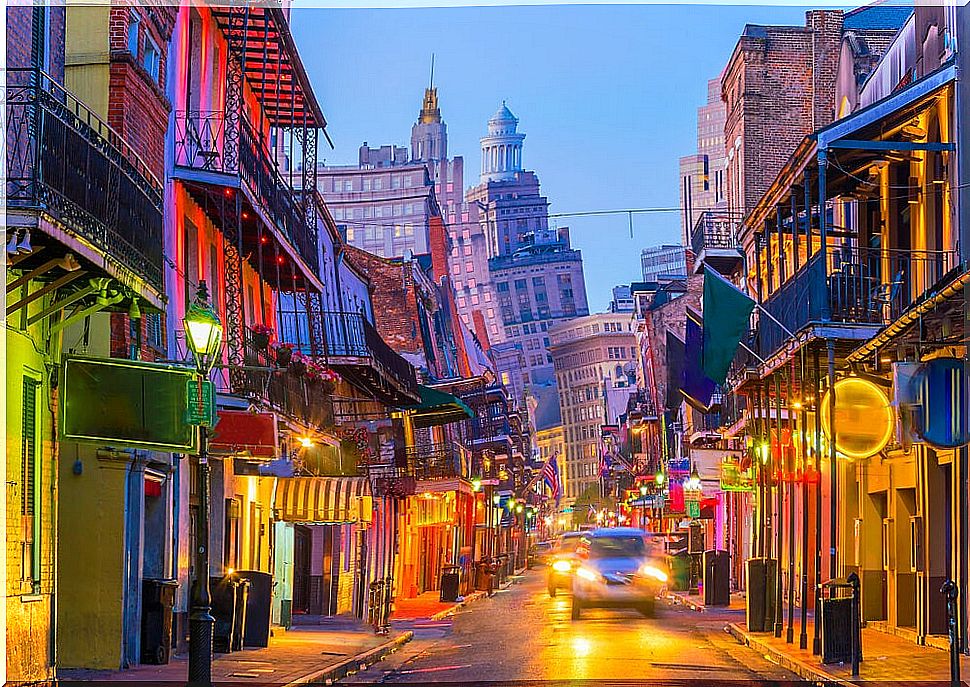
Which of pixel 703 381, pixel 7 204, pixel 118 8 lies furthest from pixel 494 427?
pixel 7 204

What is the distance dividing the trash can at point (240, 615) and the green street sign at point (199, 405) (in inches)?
204

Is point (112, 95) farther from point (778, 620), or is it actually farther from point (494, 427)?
point (494, 427)

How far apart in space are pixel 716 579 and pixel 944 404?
18001mm

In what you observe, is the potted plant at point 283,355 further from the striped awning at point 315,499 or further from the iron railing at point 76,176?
the iron railing at point 76,176

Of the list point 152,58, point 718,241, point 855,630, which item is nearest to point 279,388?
point 152,58

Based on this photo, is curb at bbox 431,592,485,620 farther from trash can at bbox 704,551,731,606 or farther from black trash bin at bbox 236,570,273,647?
black trash bin at bbox 236,570,273,647

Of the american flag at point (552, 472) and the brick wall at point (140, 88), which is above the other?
the brick wall at point (140, 88)

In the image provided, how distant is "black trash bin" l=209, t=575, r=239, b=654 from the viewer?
20.7 metres

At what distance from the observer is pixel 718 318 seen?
22828 millimetres

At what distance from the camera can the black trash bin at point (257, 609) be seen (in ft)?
71.5

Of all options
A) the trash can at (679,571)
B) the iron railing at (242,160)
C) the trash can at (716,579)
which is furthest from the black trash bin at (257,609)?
the trash can at (679,571)

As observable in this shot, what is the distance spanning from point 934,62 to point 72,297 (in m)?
13.6

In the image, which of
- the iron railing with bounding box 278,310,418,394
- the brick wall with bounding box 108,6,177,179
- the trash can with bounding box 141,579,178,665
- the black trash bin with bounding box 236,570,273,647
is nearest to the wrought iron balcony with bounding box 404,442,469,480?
the iron railing with bounding box 278,310,418,394

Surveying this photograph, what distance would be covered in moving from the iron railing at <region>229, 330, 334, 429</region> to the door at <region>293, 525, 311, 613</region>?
92.5 inches
